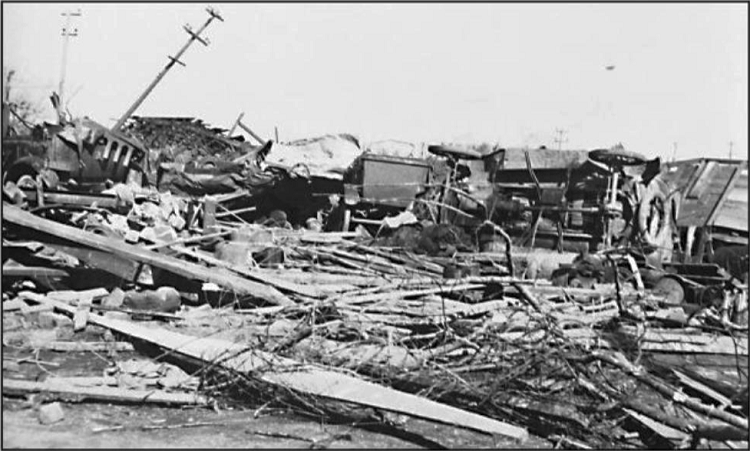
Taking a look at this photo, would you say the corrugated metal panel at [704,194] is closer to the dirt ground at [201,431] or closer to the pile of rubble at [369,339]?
the pile of rubble at [369,339]

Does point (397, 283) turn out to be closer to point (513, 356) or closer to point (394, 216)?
point (513, 356)

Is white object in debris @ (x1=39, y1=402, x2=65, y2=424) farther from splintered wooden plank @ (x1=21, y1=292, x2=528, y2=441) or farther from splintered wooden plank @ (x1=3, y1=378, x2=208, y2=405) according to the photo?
splintered wooden plank @ (x1=21, y1=292, x2=528, y2=441)

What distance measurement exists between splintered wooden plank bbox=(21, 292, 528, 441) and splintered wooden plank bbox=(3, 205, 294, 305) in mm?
1687

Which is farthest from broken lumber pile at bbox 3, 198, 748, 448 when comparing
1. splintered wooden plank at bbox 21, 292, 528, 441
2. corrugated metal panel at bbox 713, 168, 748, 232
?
corrugated metal panel at bbox 713, 168, 748, 232

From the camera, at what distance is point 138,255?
23.8ft

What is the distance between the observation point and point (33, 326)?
6.30 metres

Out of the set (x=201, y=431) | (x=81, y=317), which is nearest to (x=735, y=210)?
(x=81, y=317)

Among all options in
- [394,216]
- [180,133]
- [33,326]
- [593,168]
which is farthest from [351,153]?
[33,326]

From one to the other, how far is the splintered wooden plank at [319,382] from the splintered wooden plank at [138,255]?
1.69m

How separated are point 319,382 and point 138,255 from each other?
3279mm

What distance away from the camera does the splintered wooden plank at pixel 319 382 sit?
14.8 ft

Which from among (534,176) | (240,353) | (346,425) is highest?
(534,176)

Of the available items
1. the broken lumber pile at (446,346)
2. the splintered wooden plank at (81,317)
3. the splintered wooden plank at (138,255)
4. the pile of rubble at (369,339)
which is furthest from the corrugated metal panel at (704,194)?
the splintered wooden plank at (81,317)

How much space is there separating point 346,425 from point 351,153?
1244 cm
